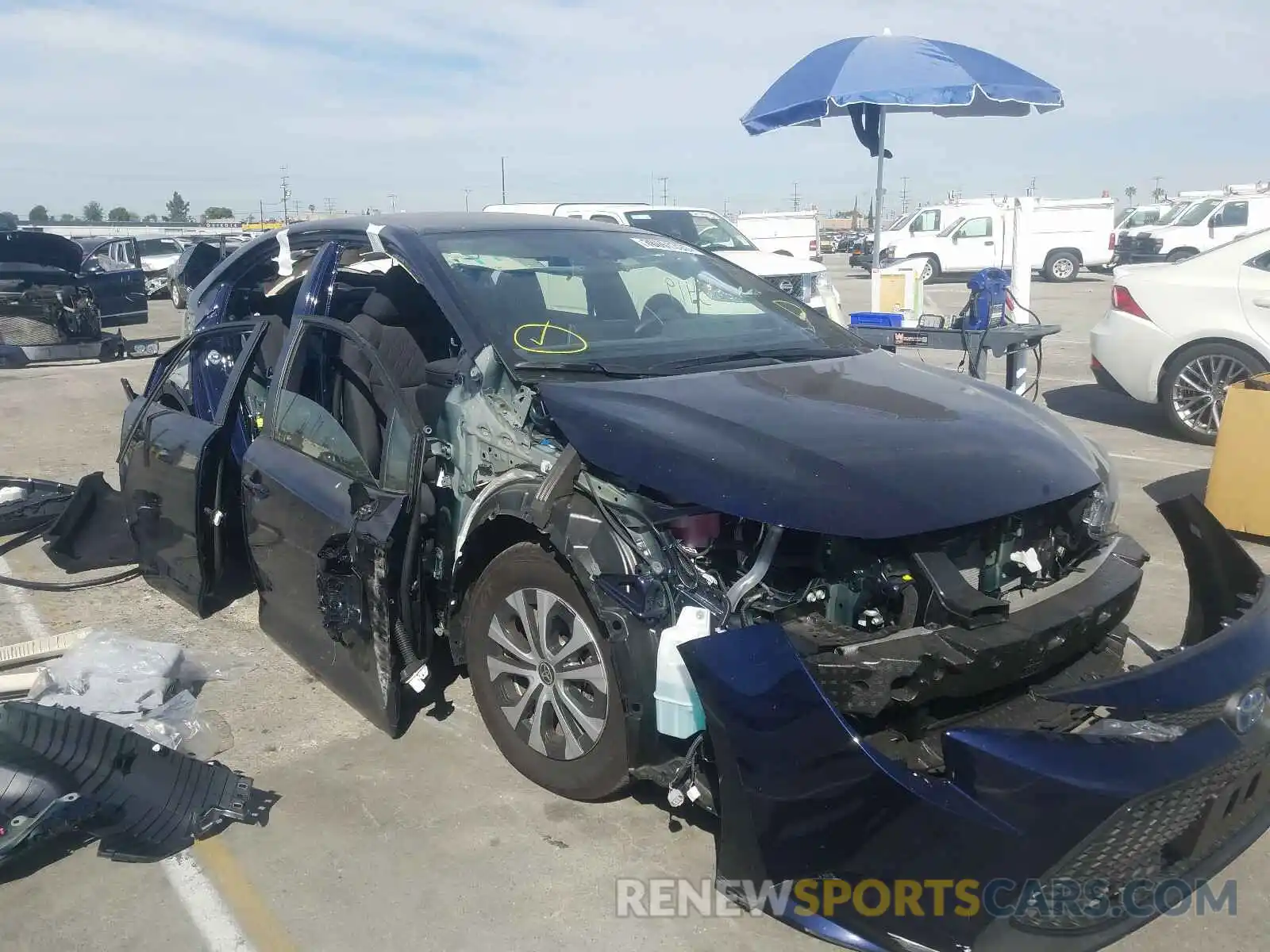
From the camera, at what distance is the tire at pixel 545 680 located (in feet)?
9.59

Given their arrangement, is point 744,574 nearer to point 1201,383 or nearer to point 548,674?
point 548,674

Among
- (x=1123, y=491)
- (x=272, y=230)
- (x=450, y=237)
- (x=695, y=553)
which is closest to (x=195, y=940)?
(x=695, y=553)

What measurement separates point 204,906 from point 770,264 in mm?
10558

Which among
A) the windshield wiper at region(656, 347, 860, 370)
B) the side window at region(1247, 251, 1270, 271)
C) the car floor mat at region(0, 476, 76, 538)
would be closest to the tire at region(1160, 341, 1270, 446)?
the side window at region(1247, 251, 1270, 271)

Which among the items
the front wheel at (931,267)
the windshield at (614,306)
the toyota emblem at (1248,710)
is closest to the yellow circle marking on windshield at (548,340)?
the windshield at (614,306)

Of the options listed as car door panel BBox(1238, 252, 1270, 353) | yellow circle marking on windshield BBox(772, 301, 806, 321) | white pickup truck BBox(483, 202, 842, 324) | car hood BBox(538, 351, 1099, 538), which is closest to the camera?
car hood BBox(538, 351, 1099, 538)

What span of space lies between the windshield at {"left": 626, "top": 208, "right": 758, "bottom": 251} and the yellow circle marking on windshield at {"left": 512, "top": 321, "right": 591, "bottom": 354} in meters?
10.2

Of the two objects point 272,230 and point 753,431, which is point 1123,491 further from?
point 272,230

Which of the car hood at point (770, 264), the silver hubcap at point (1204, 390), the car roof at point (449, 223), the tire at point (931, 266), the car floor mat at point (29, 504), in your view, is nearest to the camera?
the car roof at point (449, 223)

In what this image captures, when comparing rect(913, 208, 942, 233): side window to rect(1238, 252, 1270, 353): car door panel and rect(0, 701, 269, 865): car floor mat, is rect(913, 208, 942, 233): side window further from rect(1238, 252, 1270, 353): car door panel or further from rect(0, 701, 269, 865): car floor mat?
rect(0, 701, 269, 865): car floor mat

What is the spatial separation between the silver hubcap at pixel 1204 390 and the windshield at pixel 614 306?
4995 millimetres

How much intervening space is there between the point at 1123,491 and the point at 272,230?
5.39m

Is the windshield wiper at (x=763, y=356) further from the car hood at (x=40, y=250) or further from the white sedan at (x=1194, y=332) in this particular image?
the car hood at (x=40, y=250)

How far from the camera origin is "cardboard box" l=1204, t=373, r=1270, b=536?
5418mm
